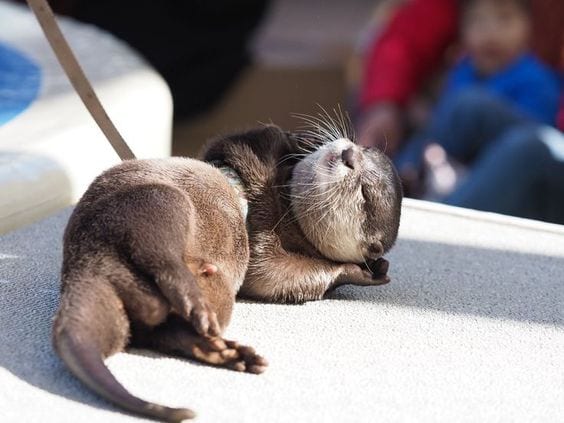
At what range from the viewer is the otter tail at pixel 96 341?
1.01 metres

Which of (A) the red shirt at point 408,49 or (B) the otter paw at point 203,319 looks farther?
(A) the red shirt at point 408,49

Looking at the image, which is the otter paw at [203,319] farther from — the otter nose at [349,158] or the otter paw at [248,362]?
the otter nose at [349,158]

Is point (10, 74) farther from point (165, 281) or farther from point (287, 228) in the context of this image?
point (165, 281)

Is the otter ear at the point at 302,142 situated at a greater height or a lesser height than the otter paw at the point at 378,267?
greater

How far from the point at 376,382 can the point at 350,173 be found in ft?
0.96

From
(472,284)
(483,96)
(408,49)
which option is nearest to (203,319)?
(472,284)

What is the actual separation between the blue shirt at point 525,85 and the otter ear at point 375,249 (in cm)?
187

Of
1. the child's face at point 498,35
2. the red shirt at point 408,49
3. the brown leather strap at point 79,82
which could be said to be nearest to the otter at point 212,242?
the brown leather strap at point 79,82

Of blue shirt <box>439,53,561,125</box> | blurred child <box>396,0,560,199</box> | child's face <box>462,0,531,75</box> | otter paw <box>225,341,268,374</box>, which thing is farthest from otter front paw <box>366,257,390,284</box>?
child's face <box>462,0,531,75</box>

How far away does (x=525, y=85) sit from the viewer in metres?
3.21

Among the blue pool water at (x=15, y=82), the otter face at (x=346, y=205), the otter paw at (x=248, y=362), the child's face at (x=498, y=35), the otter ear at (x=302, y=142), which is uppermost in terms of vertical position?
the otter ear at (x=302, y=142)

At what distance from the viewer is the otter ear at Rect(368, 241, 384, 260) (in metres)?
1.32

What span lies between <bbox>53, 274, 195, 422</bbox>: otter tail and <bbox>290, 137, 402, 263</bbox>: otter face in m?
0.31

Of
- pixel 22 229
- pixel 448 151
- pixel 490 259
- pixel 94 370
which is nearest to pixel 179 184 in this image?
pixel 94 370
